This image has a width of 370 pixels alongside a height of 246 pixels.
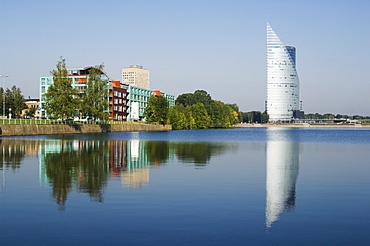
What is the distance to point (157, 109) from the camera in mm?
174250

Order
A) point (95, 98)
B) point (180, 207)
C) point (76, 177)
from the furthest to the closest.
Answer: point (95, 98) < point (76, 177) < point (180, 207)

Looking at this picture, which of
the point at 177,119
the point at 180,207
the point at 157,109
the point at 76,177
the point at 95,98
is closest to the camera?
the point at 180,207

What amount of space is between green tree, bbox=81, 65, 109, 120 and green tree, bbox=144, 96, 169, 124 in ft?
132

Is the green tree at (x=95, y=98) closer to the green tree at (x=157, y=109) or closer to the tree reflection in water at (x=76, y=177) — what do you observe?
the green tree at (x=157, y=109)

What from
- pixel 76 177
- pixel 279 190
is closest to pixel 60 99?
pixel 76 177

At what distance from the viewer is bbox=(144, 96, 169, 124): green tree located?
571ft

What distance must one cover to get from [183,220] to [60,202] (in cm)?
544

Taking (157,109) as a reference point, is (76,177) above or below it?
below

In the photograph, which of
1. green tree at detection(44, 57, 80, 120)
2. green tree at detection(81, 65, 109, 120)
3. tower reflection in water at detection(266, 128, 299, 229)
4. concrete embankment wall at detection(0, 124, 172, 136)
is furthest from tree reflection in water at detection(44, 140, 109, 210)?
green tree at detection(81, 65, 109, 120)

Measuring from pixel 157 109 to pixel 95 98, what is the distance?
158 feet

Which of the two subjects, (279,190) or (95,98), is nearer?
(279,190)

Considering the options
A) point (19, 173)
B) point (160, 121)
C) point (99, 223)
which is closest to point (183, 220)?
point (99, 223)

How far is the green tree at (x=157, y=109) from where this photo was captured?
174125mm

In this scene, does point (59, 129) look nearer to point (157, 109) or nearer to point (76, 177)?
point (157, 109)
